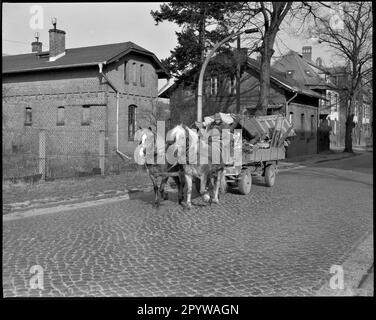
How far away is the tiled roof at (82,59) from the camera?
26000 millimetres

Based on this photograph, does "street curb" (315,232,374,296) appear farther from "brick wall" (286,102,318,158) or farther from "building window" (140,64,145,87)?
"brick wall" (286,102,318,158)

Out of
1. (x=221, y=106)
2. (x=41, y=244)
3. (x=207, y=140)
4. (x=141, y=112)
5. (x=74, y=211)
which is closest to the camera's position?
(x=41, y=244)

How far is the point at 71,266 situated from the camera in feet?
18.7

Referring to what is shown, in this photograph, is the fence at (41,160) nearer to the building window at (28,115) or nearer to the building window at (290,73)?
the building window at (28,115)

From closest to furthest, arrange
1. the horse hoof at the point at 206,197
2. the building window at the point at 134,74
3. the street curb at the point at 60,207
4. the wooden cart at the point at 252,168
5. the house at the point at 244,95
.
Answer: the street curb at the point at 60,207, the horse hoof at the point at 206,197, the wooden cart at the point at 252,168, the building window at the point at 134,74, the house at the point at 244,95

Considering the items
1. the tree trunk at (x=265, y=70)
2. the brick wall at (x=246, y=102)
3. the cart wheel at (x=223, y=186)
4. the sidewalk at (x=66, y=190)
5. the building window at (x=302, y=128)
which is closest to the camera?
the sidewalk at (x=66, y=190)

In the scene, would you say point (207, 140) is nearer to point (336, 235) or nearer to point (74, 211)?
point (74, 211)

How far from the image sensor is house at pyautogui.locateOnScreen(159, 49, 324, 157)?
97.9ft

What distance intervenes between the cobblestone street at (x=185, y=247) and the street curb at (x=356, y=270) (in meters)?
0.13

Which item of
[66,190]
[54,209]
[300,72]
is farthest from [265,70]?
[300,72]

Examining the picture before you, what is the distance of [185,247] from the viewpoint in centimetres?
679

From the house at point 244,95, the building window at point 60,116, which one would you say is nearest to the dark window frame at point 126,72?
the house at point 244,95
